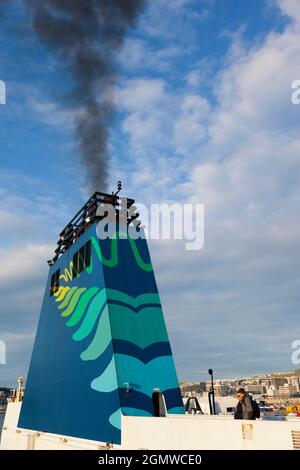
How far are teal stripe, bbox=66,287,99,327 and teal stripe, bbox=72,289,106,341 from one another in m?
0.36

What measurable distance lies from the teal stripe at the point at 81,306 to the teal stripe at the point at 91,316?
0.36 metres

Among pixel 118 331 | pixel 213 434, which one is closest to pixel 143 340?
pixel 118 331

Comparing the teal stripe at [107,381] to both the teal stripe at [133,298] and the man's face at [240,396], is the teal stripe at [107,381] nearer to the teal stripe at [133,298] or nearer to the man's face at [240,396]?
the teal stripe at [133,298]

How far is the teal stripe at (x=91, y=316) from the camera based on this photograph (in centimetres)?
1384

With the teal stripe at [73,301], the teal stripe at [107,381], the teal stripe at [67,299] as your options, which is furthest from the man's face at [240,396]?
the teal stripe at [67,299]

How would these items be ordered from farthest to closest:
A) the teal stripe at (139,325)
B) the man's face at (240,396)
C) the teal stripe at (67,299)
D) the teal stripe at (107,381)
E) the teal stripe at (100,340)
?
the teal stripe at (67,299)
the teal stripe at (139,325)
the teal stripe at (100,340)
the teal stripe at (107,381)
the man's face at (240,396)

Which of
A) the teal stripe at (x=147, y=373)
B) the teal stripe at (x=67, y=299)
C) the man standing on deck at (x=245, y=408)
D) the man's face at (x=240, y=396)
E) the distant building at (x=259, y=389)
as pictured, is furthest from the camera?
the distant building at (x=259, y=389)

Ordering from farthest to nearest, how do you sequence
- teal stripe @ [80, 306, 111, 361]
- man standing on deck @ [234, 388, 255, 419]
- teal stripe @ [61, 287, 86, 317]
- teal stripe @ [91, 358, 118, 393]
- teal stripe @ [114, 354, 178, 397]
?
1. teal stripe @ [61, 287, 86, 317]
2. teal stripe @ [80, 306, 111, 361]
3. teal stripe @ [114, 354, 178, 397]
4. teal stripe @ [91, 358, 118, 393]
5. man standing on deck @ [234, 388, 255, 419]

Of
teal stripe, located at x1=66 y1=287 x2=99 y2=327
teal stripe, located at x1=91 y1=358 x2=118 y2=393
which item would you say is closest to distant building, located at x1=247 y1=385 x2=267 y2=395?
teal stripe, located at x1=66 y1=287 x2=99 y2=327

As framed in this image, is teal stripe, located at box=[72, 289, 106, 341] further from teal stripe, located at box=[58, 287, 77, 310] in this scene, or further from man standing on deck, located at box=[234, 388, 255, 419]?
man standing on deck, located at box=[234, 388, 255, 419]

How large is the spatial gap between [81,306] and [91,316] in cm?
121

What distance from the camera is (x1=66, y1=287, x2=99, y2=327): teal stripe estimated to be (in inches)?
581
